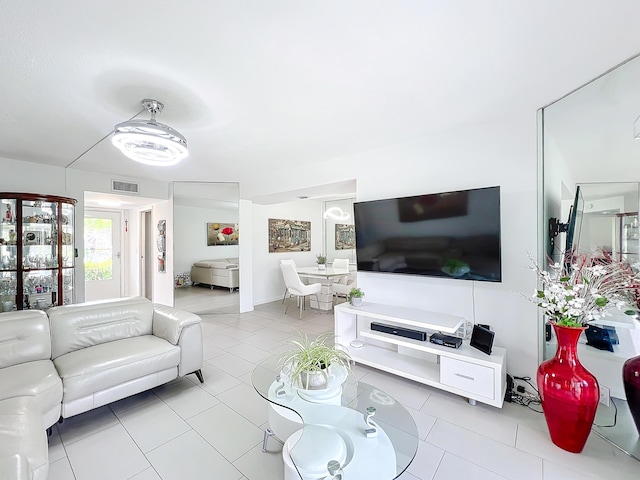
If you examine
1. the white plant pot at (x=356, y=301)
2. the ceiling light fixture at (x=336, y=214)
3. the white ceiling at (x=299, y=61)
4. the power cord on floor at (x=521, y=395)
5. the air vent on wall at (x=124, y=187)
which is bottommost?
the power cord on floor at (x=521, y=395)

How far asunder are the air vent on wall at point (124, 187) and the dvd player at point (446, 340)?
17.1ft

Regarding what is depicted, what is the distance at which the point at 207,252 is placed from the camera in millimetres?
7754

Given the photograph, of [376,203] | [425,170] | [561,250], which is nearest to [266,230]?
[376,203]

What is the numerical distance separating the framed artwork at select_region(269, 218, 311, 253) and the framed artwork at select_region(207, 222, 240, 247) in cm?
190

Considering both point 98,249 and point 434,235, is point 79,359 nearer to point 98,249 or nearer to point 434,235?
point 434,235

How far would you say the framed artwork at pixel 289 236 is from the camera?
6223 mm

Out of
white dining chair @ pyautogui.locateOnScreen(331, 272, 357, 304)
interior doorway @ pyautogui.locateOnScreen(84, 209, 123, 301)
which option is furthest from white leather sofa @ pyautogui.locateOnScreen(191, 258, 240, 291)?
white dining chair @ pyautogui.locateOnScreen(331, 272, 357, 304)

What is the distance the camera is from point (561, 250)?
246 cm

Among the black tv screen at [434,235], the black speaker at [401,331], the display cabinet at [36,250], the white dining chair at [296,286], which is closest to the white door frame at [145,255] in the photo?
the display cabinet at [36,250]

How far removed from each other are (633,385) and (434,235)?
162 centimetres

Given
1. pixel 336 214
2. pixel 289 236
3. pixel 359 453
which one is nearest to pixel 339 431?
pixel 359 453

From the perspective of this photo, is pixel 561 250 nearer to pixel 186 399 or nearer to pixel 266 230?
pixel 186 399

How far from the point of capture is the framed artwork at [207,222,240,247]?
7.72 m

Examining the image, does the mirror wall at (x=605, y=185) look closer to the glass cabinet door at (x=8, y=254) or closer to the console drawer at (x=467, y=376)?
the console drawer at (x=467, y=376)
